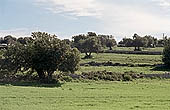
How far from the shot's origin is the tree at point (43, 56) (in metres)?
63.0

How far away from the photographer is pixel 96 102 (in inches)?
1497

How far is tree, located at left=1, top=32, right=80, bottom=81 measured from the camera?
63.0m

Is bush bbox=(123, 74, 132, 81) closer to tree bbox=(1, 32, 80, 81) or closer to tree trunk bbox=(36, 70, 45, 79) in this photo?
tree bbox=(1, 32, 80, 81)

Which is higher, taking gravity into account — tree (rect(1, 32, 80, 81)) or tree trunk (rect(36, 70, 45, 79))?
tree (rect(1, 32, 80, 81))

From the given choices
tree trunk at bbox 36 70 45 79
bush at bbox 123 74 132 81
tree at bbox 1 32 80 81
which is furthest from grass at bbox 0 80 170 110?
bush at bbox 123 74 132 81

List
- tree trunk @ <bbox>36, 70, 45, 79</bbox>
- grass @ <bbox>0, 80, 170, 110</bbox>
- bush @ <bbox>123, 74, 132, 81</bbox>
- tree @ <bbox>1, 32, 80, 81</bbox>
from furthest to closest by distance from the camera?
bush @ <bbox>123, 74, 132, 81</bbox> → tree trunk @ <bbox>36, 70, 45, 79</bbox> → tree @ <bbox>1, 32, 80, 81</bbox> → grass @ <bbox>0, 80, 170, 110</bbox>

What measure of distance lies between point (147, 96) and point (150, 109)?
9.99 meters

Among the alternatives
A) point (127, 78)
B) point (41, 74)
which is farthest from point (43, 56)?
point (127, 78)

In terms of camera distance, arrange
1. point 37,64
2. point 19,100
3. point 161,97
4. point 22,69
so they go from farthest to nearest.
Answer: point 22,69 < point 37,64 < point 161,97 < point 19,100

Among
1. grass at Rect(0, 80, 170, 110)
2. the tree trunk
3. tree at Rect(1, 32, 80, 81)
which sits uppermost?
tree at Rect(1, 32, 80, 81)

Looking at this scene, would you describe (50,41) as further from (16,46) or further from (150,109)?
(150,109)

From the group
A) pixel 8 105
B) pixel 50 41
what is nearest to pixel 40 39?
pixel 50 41

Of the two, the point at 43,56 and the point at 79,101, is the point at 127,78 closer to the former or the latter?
the point at 43,56

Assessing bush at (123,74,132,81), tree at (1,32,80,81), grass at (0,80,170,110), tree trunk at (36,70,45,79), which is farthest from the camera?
bush at (123,74,132,81)
